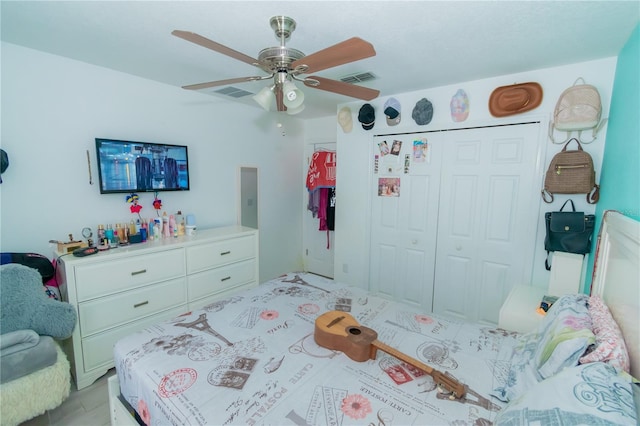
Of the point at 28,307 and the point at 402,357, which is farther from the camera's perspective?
the point at 28,307

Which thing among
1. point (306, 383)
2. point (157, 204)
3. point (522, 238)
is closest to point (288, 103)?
point (306, 383)

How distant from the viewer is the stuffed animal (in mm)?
1498

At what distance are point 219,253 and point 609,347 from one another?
2.62 m

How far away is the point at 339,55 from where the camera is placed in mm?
1222

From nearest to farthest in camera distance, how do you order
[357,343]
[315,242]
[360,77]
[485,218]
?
[357,343] < [360,77] < [485,218] < [315,242]

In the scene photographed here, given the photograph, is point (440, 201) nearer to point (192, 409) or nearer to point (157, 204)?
point (192, 409)

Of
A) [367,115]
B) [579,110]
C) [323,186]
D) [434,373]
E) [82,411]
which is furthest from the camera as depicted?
[323,186]

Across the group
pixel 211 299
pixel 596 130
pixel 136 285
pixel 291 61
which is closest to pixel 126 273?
pixel 136 285

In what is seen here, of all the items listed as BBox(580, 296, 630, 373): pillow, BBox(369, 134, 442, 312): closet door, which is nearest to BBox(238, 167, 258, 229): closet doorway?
BBox(369, 134, 442, 312): closet door

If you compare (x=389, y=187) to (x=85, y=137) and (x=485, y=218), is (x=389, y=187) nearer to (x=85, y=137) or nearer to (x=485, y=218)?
(x=485, y=218)

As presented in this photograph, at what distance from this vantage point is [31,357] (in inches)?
58.9

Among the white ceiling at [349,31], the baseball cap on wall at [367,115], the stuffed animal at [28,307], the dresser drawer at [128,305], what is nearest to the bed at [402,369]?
the stuffed animal at [28,307]

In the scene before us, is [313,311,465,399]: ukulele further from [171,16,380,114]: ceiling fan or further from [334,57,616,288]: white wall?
[334,57,616,288]: white wall

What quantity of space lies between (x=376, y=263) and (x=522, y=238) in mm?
1413
